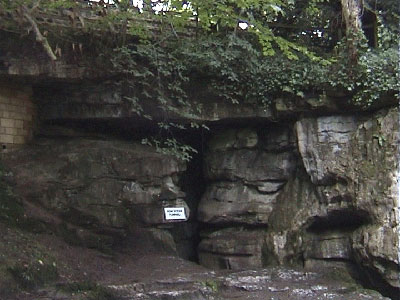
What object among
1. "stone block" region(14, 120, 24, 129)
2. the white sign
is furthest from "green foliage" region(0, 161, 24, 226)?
the white sign

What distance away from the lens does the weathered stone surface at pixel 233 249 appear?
8.70 meters

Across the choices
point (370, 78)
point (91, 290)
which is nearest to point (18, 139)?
point (91, 290)

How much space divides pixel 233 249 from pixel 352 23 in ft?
14.7

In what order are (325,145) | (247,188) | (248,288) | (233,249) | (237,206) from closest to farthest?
(248,288)
(325,145)
(233,249)
(237,206)
(247,188)

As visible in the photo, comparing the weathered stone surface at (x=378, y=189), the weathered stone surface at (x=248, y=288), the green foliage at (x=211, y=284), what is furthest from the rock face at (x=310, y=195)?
the green foliage at (x=211, y=284)

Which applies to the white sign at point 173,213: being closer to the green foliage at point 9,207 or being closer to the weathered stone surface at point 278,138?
the weathered stone surface at point 278,138

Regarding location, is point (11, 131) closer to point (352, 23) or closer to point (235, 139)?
point (235, 139)

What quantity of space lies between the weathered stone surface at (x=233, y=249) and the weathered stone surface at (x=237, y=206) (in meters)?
0.23

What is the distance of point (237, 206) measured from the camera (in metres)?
9.08

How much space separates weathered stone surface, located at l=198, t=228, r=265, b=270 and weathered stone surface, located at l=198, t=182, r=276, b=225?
0.23m

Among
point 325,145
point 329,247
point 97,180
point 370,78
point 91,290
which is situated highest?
point 370,78

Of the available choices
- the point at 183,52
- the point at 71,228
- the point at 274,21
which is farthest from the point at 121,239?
the point at 274,21

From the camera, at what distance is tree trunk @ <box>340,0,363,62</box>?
840cm

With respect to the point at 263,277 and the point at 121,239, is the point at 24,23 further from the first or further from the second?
the point at 263,277
